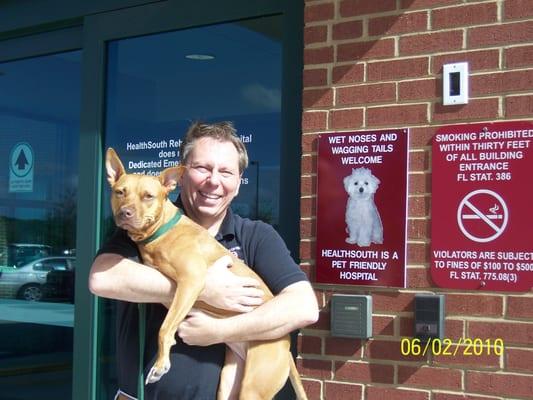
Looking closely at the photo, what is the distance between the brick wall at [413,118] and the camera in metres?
2.99

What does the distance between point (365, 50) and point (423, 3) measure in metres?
0.33

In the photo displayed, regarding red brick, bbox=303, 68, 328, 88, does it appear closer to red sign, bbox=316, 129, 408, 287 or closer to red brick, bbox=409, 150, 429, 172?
red sign, bbox=316, 129, 408, 287

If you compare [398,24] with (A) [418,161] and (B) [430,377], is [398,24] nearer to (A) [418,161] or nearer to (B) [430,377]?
(A) [418,161]

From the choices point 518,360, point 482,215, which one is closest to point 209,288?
point 482,215

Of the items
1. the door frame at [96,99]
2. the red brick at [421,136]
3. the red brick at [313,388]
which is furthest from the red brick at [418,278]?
the door frame at [96,99]

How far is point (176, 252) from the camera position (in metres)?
2.37

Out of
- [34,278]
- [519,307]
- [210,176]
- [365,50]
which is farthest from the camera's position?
[34,278]

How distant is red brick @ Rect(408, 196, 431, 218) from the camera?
3.15 meters

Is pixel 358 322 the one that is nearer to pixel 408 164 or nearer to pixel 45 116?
pixel 408 164

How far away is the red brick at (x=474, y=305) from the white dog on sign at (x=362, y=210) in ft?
1.34

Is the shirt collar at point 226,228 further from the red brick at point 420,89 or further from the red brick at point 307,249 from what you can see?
the red brick at point 420,89

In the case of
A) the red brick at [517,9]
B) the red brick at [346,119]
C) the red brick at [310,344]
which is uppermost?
the red brick at [517,9]

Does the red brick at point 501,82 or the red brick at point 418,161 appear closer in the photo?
the red brick at point 501,82

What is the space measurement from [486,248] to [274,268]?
39.1 inches
